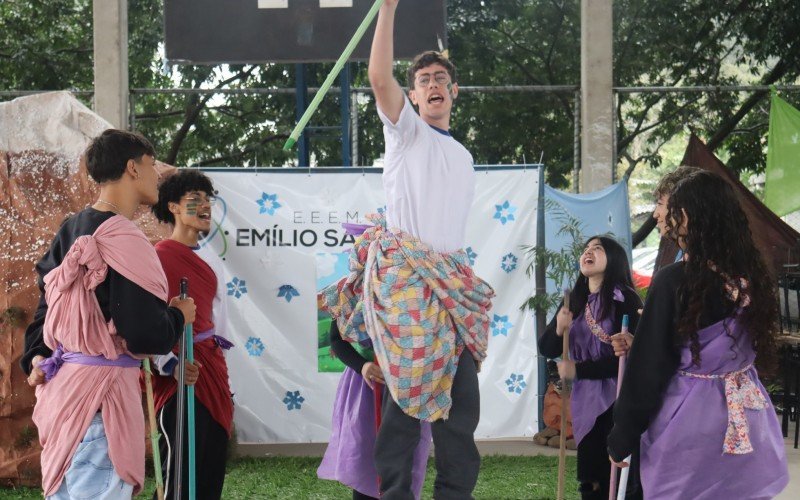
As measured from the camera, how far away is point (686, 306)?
3053mm

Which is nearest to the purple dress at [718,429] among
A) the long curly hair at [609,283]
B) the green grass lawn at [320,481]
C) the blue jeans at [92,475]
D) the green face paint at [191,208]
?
the long curly hair at [609,283]

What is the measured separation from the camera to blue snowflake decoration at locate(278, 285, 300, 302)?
696cm

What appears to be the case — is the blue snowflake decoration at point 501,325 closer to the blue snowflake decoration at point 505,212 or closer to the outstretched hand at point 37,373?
the blue snowflake decoration at point 505,212

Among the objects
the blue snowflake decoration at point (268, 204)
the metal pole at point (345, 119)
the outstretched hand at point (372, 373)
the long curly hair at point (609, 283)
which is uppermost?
the metal pole at point (345, 119)

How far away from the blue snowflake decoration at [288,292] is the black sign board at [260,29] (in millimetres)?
1451

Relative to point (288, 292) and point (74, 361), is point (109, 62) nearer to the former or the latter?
point (288, 292)

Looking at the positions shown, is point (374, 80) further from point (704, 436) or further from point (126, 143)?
point (704, 436)

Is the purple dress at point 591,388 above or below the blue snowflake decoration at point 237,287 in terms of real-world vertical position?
below

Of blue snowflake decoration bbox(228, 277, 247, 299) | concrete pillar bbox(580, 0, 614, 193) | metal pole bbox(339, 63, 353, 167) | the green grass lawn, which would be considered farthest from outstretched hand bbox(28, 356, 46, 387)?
concrete pillar bbox(580, 0, 614, 193)

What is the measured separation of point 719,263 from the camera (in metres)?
3.11

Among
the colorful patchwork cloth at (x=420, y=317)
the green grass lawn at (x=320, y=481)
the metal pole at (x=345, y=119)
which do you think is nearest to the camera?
the colorful patchwork cloth at (x=420, y=317)

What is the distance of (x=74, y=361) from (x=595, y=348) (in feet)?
7.21

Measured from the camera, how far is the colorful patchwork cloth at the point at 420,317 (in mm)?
3193

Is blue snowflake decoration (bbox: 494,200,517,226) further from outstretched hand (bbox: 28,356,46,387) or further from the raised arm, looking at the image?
outstretched hand (bbox: 28,356,46,387)
